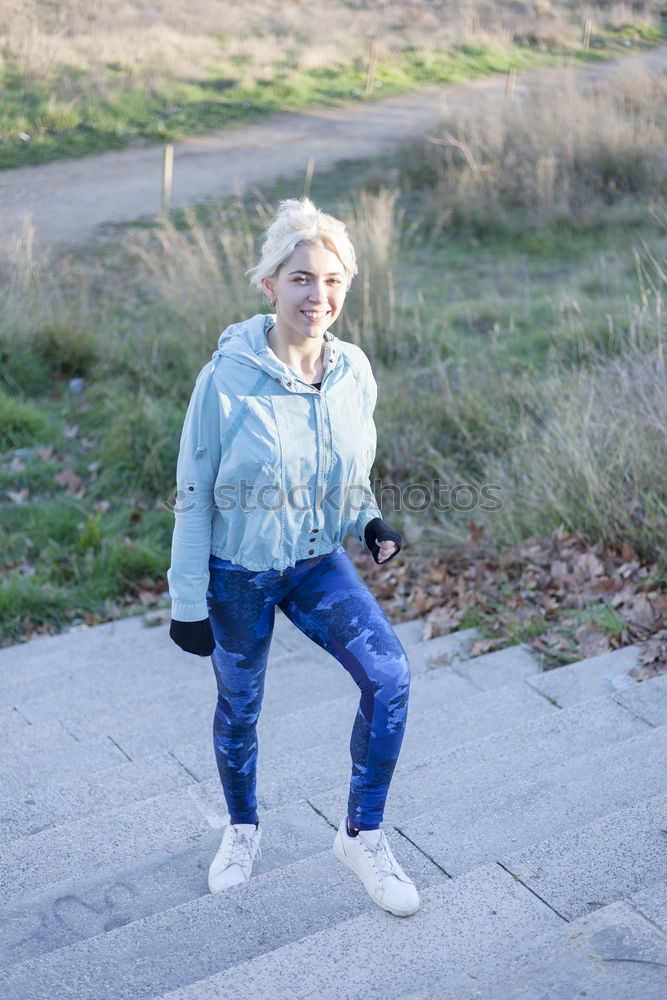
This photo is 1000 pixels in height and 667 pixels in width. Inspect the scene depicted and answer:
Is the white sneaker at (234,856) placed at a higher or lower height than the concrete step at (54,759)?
higher

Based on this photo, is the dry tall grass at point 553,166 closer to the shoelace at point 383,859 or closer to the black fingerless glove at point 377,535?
the black fingerless glove at point 377,535

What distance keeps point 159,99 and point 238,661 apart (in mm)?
19370

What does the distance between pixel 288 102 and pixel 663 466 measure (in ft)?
59.9

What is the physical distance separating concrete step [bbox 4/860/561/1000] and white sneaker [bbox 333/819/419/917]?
0.14 ft

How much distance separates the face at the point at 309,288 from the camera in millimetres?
2771

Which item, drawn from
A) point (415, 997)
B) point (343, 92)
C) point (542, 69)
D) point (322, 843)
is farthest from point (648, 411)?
point (542, 69)

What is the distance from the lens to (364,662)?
2707mm

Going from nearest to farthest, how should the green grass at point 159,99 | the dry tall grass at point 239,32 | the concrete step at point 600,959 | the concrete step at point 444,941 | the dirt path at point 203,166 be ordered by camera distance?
the concrete step at point 600,959 < the concrete step at point 444,941 < the dirt path at point 203,166 < the green grass at point 159,99 < the dry tall grass at point 239,32

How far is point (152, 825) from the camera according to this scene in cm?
329

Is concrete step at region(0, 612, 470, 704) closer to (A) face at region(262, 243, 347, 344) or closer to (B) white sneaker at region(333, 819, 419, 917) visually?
(B) white sneaker at region(333, 819, 419, 917)

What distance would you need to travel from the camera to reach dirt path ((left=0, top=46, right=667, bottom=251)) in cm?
1422

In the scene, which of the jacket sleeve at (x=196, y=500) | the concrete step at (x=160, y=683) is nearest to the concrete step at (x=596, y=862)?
the jacket sleeve at (x=196, y=500)

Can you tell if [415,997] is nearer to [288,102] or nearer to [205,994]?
[205,994]

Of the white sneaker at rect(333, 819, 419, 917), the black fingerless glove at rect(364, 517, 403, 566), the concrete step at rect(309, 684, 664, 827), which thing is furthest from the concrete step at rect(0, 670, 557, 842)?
the black fingerless glove at rect(364, 517, 403, 566)
